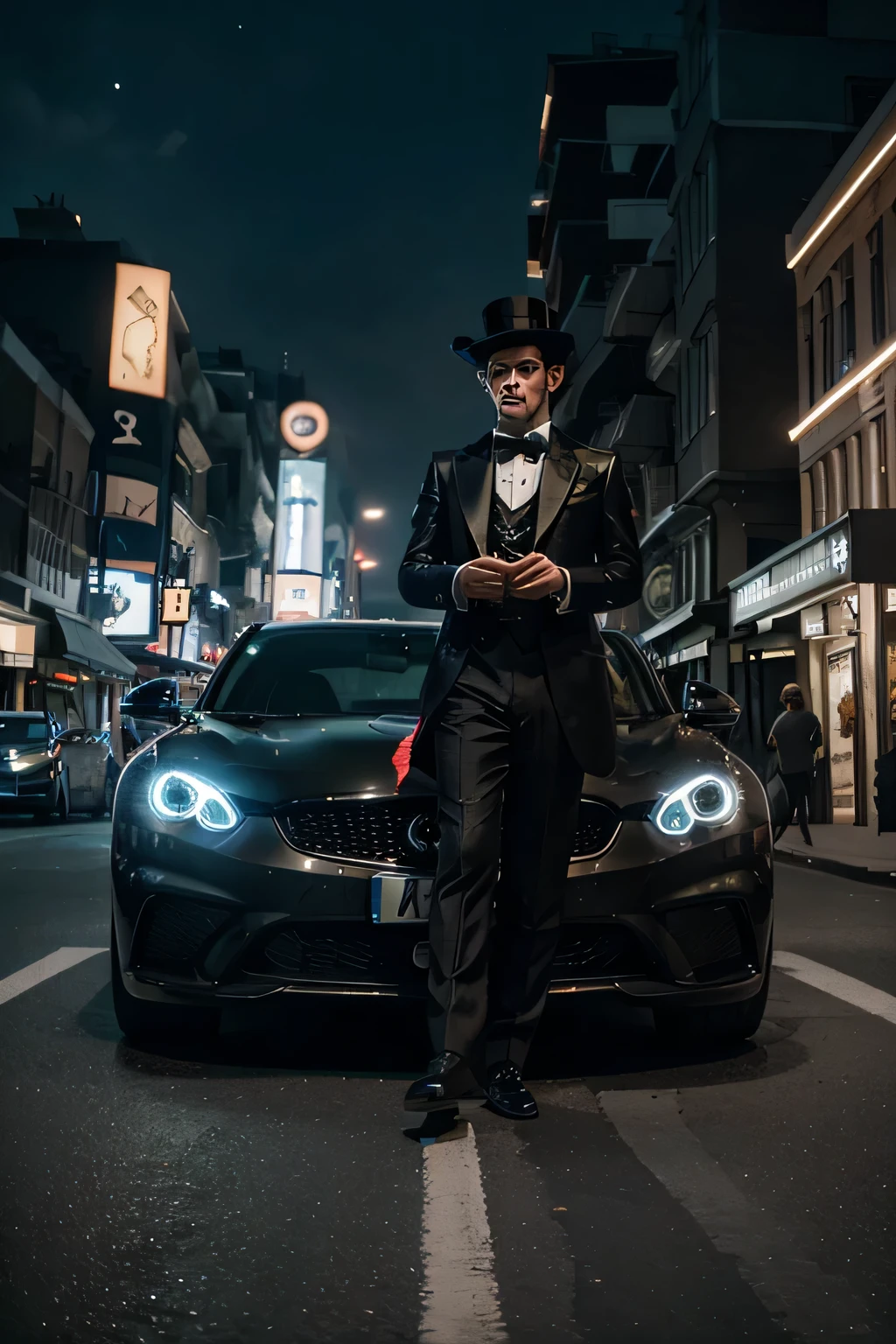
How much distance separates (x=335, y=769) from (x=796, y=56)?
31971 mm

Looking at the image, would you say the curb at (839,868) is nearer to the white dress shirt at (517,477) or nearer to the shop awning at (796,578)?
the shop awning at (796,578)

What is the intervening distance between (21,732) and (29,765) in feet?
1.53

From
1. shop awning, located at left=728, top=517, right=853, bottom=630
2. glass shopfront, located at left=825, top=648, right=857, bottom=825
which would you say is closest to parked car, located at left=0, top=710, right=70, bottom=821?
shop awning, located at left=728, top=517, right=853, bottom=630

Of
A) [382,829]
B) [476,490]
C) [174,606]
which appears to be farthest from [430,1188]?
[174,606]

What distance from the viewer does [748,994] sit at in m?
4.48

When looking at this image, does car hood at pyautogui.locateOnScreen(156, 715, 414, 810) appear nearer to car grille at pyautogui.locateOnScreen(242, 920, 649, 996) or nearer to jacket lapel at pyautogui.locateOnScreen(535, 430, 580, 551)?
car grille at pyautogui.locateOnScreen(242, 920, 649, 996)

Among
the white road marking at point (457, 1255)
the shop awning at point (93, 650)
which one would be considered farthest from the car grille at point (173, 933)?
the shop awning at point (93, 650)

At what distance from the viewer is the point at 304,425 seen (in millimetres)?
119750

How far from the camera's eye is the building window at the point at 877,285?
22453mm

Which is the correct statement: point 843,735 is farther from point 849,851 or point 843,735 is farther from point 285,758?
point 285,758

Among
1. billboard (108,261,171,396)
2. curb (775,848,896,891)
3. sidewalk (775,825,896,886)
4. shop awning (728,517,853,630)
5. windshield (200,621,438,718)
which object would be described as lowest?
curb (775,848,896,891)

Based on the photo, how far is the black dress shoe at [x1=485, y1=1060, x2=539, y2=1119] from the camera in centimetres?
381

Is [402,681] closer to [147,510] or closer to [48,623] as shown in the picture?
[48,623]

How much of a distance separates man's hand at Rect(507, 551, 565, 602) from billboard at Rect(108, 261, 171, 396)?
173ft
